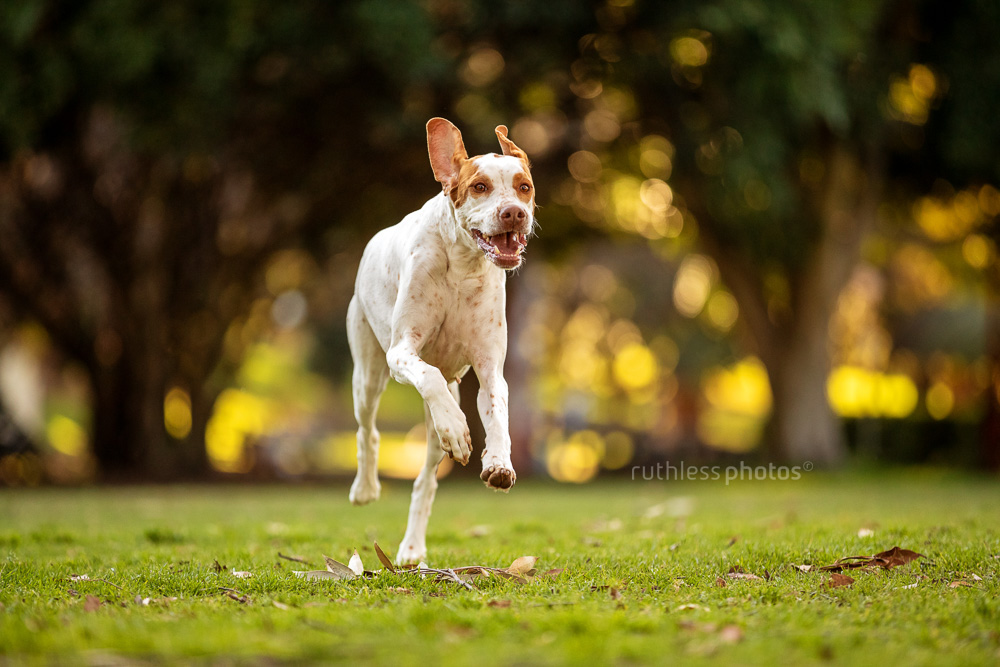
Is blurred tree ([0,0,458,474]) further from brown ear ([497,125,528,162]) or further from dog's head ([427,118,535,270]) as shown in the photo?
dog's head ([427,118,535,270])

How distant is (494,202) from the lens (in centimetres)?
529

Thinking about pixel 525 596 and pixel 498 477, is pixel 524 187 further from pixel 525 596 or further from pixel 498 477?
pixel 525 596

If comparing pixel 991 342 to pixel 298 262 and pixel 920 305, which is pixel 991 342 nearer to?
pixel 920 305

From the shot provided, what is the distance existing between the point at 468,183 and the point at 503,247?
1.23ft

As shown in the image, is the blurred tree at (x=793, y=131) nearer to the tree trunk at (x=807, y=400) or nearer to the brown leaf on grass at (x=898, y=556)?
the tree trunk at (x=807, y=400)

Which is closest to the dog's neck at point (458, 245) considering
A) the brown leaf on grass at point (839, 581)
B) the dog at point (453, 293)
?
the dog at point (453, 293)

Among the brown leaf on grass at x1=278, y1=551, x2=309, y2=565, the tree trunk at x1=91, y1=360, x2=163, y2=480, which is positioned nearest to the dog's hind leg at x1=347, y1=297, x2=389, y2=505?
the brown leaf on grass at x1=278, y1=551, x2=309, y2=565

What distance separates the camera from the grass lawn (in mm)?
3453

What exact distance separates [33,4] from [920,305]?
26.3 metres

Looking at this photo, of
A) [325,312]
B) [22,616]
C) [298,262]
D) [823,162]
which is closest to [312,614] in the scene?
[22,616]

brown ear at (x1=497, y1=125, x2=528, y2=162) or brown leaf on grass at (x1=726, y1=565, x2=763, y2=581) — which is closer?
brown leaf on grass at (x1=726, y1=565, x2=763, y2=581)

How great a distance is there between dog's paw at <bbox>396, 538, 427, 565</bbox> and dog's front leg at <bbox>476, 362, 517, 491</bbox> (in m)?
1.01

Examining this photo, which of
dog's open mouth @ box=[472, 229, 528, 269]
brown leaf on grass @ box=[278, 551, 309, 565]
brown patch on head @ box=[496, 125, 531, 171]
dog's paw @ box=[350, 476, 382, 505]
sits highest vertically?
brown patch on head @ box=[496, 125, 531, 171]

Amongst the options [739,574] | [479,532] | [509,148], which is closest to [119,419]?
[479,532]
